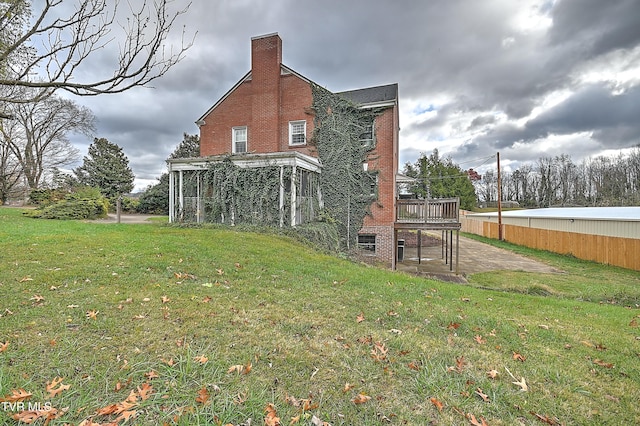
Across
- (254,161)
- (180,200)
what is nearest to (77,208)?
(180,200)

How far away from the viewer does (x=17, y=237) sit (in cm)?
848

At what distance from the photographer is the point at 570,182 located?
168ft

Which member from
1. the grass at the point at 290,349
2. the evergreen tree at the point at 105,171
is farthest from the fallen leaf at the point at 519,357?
the evergreen tree at the point at 105,171

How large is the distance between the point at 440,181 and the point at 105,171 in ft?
141

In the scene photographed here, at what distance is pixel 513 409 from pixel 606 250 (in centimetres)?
1855

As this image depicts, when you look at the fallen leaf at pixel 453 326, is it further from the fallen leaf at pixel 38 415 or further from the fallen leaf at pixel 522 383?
the fallen leaf at pixel 38 415

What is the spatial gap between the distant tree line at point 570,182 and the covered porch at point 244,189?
4337cm

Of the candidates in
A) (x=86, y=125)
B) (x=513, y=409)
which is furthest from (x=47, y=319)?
(x=86, y=125)

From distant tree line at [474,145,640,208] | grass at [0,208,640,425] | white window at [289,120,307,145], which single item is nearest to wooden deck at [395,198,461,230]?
white window at [289,120,307,145]

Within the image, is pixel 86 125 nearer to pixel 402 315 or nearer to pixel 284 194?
pixel 284 194

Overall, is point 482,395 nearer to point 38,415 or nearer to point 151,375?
point 151,375

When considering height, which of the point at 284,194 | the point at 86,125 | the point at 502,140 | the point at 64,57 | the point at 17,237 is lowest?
the point at 17,237

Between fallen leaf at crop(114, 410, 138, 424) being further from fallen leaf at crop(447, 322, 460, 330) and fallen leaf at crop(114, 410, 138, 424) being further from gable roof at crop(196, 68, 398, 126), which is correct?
gable roof at crop(196, 68, 398, 126)

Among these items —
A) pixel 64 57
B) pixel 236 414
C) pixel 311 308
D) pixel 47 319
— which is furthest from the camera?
pixel 311 308
